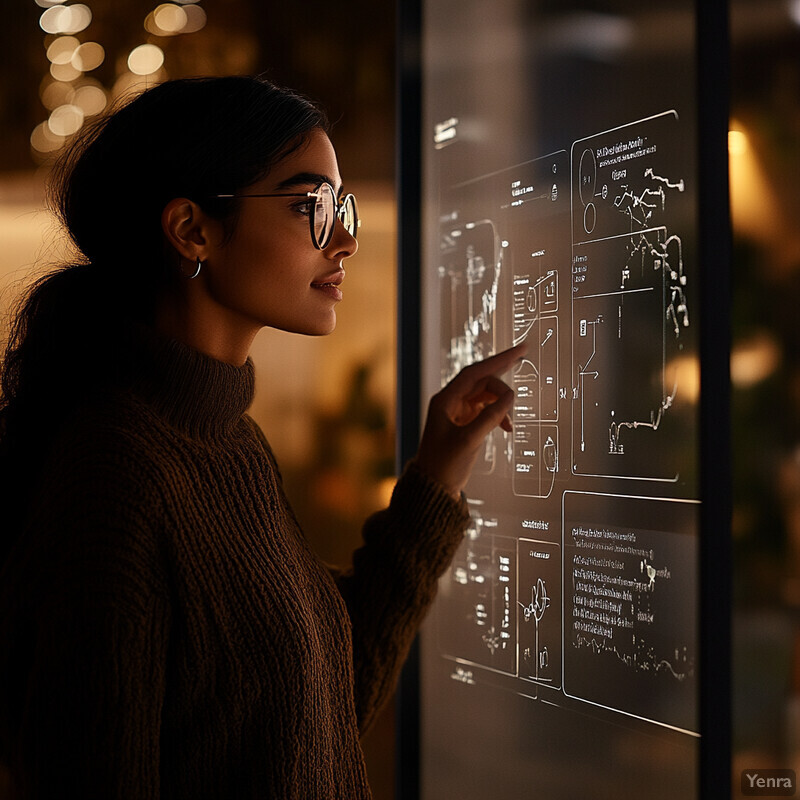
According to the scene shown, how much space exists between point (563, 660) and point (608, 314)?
0.52m

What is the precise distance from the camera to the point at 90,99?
85.6 inches

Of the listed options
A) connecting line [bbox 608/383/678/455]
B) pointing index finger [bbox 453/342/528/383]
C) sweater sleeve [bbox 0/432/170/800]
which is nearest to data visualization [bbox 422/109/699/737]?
connecting line [bbox 608/383/678/455]

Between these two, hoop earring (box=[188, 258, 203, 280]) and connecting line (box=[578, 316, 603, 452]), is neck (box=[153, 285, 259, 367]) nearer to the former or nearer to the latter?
hoop earring (box=[188, 258, 203, 280])

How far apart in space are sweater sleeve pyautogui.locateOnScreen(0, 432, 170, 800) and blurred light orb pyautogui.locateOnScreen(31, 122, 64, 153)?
52.3 inches

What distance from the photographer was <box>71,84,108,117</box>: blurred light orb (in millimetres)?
2170

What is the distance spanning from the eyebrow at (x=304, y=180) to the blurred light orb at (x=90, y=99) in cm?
111

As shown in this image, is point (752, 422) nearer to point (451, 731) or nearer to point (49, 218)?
point (451, 731)

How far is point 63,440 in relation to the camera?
1087 mm

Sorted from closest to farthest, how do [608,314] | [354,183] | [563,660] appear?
[608,314], [563,660], [354,183]

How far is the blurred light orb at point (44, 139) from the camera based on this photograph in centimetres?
217

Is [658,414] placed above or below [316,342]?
below

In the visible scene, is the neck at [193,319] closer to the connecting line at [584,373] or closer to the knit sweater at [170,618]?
the knit sweater at [170,618]

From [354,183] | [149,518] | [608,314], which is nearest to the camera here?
[149,518]

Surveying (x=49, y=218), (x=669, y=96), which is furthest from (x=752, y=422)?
(x=49, y=218)
